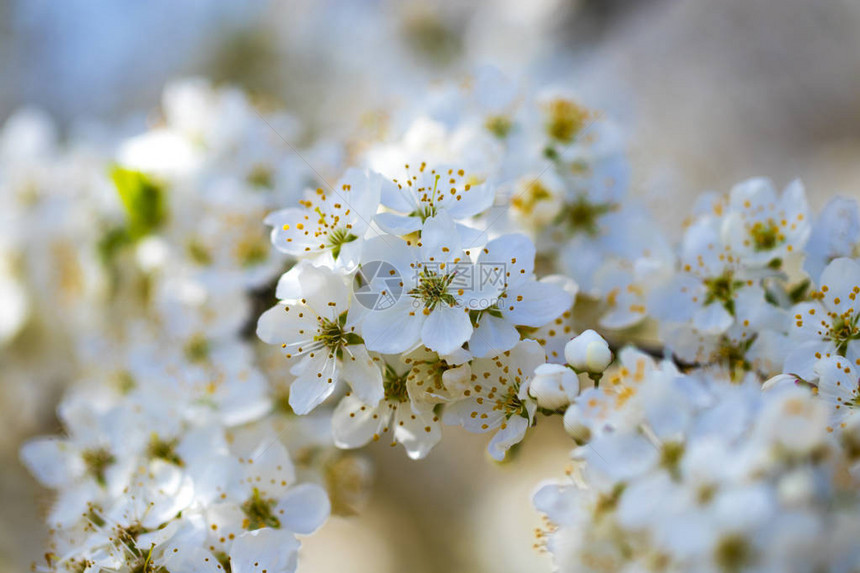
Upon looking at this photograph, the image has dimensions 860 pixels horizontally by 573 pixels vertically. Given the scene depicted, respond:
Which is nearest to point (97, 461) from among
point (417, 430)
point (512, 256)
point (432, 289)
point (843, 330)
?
point (417, 430)

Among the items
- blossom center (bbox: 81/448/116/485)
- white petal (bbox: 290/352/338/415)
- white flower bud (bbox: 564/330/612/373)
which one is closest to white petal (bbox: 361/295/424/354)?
white petal (bbox: 290/352/338/415)

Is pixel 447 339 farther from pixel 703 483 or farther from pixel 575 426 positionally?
pixel 703 483

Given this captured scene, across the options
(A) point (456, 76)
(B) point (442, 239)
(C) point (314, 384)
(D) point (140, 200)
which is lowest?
(C) point (314, 384)

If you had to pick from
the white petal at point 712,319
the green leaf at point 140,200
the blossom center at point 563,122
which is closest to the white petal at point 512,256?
the white petal at point 712,319

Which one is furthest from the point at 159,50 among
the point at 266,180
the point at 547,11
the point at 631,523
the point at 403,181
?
the point at 631,523

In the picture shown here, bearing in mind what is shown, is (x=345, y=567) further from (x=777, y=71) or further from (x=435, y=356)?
(x=777, y=71)

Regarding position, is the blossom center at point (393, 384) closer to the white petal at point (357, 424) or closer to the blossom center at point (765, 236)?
the white petal at point (357, 424)

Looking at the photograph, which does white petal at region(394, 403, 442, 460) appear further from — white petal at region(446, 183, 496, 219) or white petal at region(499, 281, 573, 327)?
white petal at region(446, 183, 496, 219)
